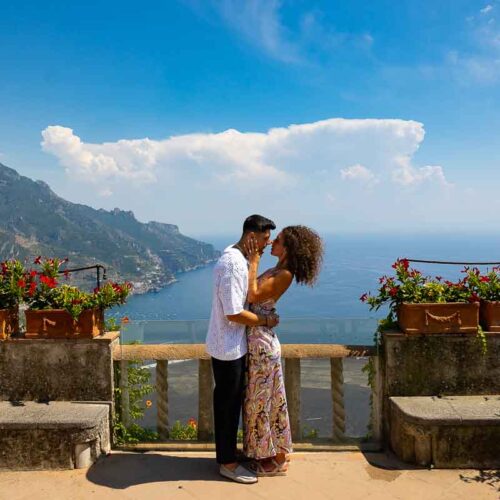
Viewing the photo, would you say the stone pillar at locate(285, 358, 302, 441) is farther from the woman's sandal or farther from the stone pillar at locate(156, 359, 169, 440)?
the stone pillar at locate(156, 359, 169, 440)

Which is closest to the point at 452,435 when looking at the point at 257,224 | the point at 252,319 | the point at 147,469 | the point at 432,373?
the point at 432,373

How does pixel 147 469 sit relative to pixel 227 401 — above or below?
below

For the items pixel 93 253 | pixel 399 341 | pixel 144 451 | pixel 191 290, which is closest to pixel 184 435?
pixel 144 451

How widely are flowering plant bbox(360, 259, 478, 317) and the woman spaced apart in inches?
31.3

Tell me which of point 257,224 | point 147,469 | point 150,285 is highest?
point 257,224

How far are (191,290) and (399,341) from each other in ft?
489

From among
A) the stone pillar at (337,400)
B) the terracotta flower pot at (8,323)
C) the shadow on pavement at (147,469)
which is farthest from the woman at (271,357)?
the terracotta flower pot at (8,323)

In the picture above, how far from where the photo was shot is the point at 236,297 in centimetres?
310

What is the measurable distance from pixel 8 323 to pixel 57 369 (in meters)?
0.57

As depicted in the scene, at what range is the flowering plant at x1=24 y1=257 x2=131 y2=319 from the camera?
378 centimetres

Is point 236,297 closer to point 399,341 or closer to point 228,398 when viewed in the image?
point 228,398

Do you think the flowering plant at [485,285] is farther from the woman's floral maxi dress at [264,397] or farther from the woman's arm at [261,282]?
the woman's floral maxi dress at [264,397]

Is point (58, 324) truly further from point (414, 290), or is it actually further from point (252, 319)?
point (414, 290)

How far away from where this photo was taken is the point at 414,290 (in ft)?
12.5
